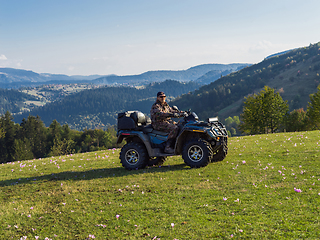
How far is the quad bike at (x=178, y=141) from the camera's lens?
1077 centimetres

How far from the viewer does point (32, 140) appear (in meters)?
89.6

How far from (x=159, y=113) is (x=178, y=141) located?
1595mm

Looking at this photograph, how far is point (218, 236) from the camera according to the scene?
502cm

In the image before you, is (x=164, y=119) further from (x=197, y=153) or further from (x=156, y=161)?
(x=156, y=161)

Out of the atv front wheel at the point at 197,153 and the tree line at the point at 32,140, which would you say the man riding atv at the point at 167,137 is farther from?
the tree line at the point at 32,140

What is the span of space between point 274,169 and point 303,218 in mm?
4565

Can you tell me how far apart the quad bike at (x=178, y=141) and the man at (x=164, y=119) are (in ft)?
0.79

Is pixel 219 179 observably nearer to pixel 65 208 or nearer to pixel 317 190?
pixel 317 190

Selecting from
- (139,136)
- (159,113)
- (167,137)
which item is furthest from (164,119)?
(139,136)

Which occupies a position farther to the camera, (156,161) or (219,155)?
(156,161)

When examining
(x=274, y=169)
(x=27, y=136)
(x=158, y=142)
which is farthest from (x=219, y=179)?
(x=27, y=136)

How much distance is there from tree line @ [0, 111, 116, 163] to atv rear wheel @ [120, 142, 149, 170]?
7540 cm

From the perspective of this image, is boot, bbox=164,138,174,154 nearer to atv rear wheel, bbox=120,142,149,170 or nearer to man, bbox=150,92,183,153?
man, bbox=150,92,183,153

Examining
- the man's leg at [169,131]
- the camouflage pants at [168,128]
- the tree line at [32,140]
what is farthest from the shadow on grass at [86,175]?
the tree line at [32,140]
